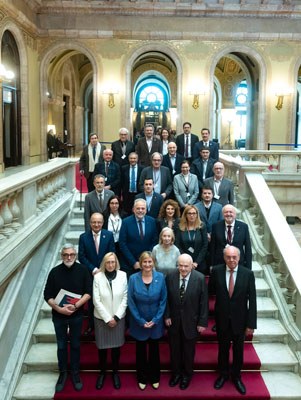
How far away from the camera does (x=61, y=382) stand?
218 inches

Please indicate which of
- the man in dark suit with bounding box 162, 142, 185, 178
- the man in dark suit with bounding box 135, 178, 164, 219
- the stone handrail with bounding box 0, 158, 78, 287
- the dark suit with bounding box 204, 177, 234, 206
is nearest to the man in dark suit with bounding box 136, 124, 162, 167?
the man in dark suit with bounding box 162, 142, 185, 178

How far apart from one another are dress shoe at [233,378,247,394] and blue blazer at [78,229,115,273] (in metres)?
2.16

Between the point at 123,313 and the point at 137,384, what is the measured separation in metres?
0.94

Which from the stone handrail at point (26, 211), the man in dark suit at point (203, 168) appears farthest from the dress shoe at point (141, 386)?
the man in dark suit at point (203, 168)

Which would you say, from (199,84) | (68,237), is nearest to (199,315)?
(68,237)

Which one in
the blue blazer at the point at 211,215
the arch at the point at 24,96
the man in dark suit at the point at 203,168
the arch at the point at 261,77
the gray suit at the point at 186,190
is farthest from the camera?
the arch at the point at 261,77

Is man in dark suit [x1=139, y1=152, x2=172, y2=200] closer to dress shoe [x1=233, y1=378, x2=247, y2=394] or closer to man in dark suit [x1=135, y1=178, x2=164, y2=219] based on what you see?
man in dark suit [x1=135, y1=178, x2=164, y2=219]

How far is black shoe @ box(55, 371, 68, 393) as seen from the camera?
18.0 feet

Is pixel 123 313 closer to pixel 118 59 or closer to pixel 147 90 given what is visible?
pixel 118 59

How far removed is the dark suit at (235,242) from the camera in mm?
6184

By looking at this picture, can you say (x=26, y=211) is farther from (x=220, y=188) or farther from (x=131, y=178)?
(x=220, y=188)

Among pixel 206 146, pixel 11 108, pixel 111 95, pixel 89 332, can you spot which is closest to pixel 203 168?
pixel 206 146

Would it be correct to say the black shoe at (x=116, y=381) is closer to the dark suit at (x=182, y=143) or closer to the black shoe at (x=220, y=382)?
the black shoe at (x=220, y=382)

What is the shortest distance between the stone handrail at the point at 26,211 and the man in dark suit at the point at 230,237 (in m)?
2.45
